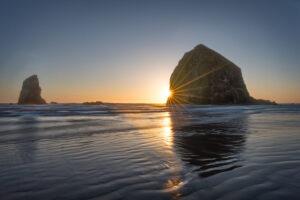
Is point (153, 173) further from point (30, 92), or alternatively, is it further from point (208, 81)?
point (30, 92)

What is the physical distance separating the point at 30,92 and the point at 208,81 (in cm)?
9277

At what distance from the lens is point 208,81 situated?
59.6m

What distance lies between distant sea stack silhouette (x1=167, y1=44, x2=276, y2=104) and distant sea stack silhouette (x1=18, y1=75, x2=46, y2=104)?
251 ft

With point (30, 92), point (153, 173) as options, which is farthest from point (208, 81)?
point (30, 92)

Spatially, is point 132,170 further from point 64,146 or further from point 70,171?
point 64,146

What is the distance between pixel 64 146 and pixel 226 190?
175 inches

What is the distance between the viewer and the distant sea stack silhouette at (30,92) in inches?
3568

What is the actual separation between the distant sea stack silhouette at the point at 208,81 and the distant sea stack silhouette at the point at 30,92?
76.6m

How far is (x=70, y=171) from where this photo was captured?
2852 mm

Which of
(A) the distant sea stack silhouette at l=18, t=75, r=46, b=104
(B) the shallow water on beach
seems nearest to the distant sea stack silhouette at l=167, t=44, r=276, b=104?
(B) the shallow water on beach

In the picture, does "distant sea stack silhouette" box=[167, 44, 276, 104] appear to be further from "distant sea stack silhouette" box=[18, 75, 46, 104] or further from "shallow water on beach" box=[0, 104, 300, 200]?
"distant sea stack silhouette" box=[18, 75, 46, 104]

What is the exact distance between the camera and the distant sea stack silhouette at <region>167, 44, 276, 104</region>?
5719 centimetres

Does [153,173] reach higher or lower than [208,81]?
lower

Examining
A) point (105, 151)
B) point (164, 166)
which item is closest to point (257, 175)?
point (164, 166)
